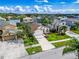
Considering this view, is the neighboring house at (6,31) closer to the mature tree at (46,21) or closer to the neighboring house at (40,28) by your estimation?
the neighboring house at (40,28)

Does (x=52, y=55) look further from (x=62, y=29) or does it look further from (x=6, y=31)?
(x=6, y=31)

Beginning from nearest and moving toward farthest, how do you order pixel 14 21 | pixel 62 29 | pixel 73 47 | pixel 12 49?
1. pixel 73 47
2. pixel 12 49
3. pixel 14 21
4. pixel 62 29

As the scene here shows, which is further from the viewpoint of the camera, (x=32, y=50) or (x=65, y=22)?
(x=65, y=22)

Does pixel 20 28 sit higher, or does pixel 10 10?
pixel 10 10

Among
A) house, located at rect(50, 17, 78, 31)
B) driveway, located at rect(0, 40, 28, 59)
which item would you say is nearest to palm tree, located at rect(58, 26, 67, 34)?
house, located at rect(50, 17, 78, 31)

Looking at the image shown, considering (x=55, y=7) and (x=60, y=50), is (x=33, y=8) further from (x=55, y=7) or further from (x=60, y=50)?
(x=60, y=50)

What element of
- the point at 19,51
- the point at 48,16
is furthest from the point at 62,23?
the point at 19,51

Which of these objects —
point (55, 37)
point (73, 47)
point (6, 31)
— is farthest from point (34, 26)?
point (73, 47)

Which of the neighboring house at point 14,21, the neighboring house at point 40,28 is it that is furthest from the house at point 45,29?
the neighboring house at point 14,21
